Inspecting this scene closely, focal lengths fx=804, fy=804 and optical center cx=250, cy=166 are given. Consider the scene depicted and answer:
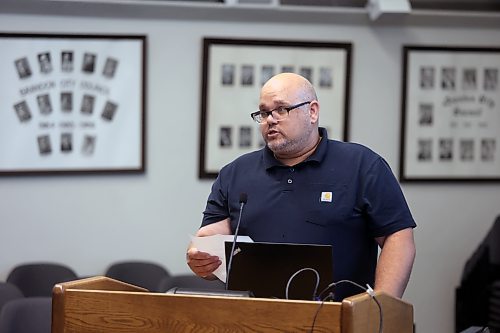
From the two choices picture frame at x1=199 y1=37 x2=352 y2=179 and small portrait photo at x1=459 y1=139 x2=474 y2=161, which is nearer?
picture frame at x1=199 y1=37 x2=352 y2=179

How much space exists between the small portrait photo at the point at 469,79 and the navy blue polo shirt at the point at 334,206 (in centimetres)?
279

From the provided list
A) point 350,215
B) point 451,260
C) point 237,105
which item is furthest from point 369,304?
point 451,260

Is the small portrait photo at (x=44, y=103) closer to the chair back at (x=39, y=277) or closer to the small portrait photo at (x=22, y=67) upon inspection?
the small portrait photo at (x=22, y=67)

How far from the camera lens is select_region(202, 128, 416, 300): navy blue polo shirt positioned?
8.80 ft

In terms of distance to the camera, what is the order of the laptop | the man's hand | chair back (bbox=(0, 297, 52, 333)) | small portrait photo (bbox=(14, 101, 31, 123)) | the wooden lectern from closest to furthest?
the wooden lectern < the laptop < the man's hand < chair back (bbox=(0, 297, 52, 333)) < small portrait photo (bbox=(14, 101, 31, 123))

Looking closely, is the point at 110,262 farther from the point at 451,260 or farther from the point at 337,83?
the point at 451,260

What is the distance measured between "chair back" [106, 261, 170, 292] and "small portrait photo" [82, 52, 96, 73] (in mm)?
1216

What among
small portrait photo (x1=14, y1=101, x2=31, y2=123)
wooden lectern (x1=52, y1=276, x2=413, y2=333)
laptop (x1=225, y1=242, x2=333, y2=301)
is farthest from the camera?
small portrait photo (x1=14, y1=101, x2=31, y2=123)

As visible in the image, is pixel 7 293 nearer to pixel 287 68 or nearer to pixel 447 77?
pixel 287 68

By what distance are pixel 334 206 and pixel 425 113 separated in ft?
9.25

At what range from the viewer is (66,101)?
498 cm

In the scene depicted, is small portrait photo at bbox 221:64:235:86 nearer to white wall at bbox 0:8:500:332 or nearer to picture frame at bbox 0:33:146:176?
white wall at bbox 0:8:500:332

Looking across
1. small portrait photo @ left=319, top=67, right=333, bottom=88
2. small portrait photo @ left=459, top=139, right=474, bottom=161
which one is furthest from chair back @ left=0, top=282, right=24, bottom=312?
small portrait photo @ left=459, top=139, right=474, bottom=161

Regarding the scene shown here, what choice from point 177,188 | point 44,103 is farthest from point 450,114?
point 44,103
